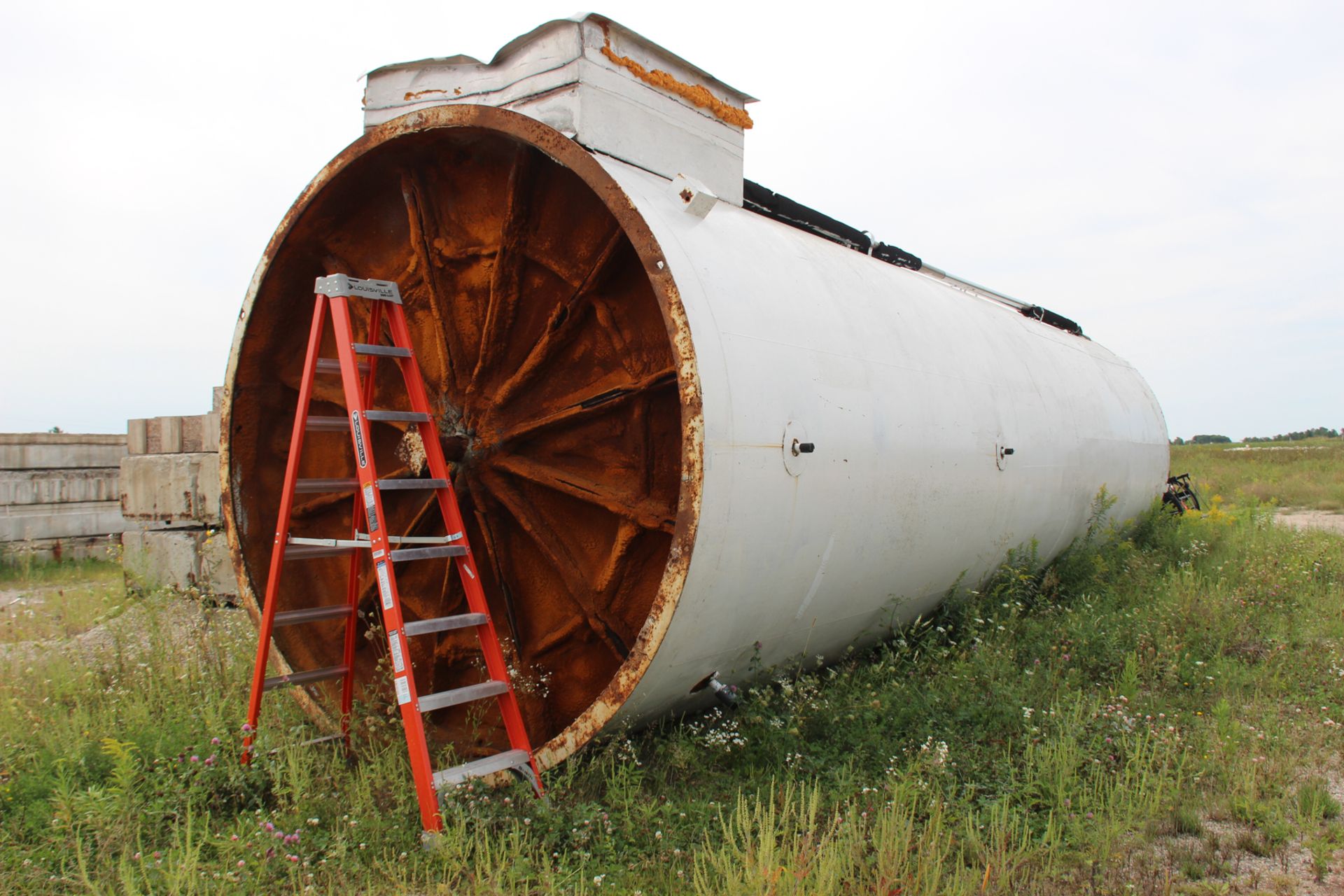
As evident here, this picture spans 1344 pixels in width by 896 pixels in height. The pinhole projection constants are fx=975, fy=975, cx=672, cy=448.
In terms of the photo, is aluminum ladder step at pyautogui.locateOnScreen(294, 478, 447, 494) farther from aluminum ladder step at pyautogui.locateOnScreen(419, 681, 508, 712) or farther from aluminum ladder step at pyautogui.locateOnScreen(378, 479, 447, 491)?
aluminum ladder step at pyautogui.locateOnScreen(419, 681, 508, 712)

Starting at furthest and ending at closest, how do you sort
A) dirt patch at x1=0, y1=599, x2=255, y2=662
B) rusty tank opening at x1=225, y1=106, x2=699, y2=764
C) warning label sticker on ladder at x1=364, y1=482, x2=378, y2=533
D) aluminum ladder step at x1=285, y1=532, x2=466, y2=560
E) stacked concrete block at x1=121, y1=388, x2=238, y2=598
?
stacked concrete block at x1=121, y1=388, x2=238, y2=598 < dirt patch at x1=0, y1=599, x2=255, y2=662 < rusty tank opening at x1=225, y1=106, x2=699, y2=764 < aluminum ladder step at x1=285, y1=532, x2=466, y2=560 < warning label sticker on ladder at x1=364, y1=482, x2=378, y2=533

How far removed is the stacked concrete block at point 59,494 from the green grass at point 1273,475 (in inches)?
569

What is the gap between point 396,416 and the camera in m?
3.60

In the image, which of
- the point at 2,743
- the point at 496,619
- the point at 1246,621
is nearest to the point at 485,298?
the point at 496,619

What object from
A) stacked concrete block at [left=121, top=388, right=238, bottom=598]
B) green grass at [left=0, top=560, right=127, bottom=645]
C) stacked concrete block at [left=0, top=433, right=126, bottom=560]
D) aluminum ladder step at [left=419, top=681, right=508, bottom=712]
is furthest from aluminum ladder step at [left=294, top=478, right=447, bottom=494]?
stacked concrete block at [left=0, top=433, right=126, bottom=560]

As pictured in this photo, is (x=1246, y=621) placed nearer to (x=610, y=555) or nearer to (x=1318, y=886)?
(x=1318, y=886)

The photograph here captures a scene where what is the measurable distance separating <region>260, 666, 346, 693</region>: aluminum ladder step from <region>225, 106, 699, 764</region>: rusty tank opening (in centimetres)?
30

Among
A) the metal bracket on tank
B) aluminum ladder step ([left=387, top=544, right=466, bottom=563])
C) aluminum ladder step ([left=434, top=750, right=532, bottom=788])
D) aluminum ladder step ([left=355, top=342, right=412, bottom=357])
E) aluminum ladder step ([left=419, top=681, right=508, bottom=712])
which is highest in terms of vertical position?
aluminum ladder step ([left=355, top=342, right=412, bottom=357])

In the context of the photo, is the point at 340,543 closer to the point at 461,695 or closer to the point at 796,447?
the point at 461,695

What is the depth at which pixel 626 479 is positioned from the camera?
385 centimetres

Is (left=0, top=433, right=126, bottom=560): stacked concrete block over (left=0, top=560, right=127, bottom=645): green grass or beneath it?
over

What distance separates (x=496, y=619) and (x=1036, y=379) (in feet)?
12.4

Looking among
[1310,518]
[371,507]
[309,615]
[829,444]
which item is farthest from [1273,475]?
[371,507]

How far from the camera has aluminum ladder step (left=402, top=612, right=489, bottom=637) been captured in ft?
10.9
